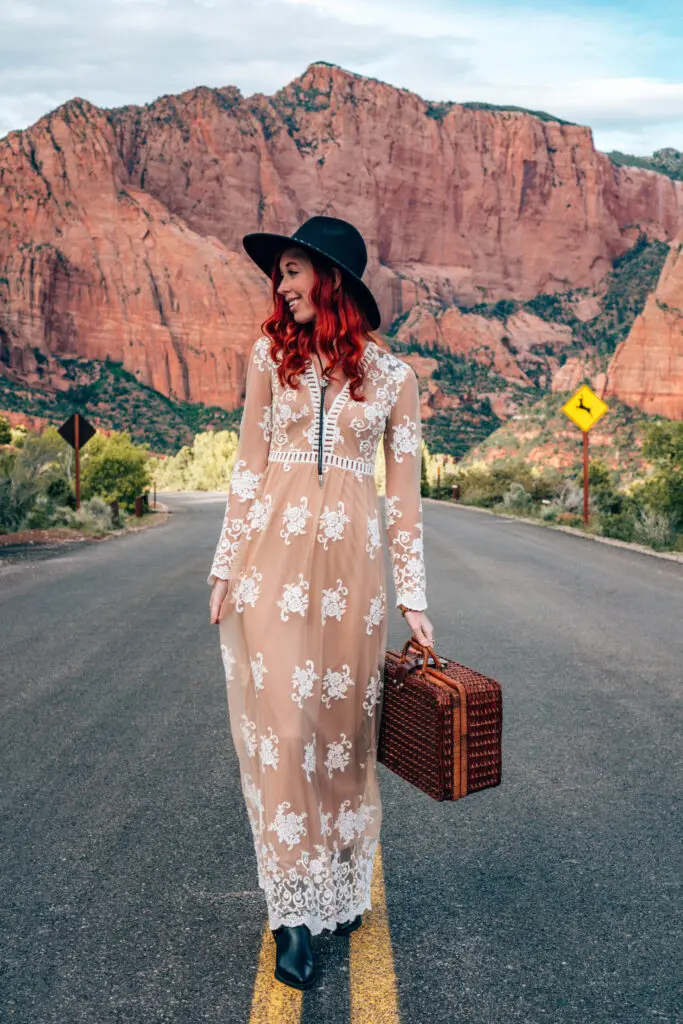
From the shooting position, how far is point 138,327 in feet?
389

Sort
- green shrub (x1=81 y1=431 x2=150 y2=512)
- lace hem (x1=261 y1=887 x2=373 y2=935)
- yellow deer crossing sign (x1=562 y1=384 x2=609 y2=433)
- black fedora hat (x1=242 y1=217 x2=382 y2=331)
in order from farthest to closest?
green shrub (x1=81 y1=431 x2=150 y2=512)
yellow deer crossing sign (x1=562 y1=384 x2=609 y2=433)
black fedora hat (x1=242 y1=217 x2=382 y2=331)
lace hem (x1=261 y1=887 x2=373 y2=935)

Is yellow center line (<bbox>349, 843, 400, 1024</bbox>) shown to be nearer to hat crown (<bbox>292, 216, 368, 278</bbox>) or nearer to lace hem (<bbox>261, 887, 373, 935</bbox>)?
lace hem (<bbox>261, 887, 373, 935</bbox>)

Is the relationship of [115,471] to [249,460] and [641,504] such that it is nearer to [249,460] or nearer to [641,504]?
[641,504]

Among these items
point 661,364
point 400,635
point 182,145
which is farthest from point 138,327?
point 400,635

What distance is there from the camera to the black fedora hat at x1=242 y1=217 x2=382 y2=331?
3008 millimetres

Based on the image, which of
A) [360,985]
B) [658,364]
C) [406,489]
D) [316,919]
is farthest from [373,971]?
[658,364]

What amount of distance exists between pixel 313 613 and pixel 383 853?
4.55ft

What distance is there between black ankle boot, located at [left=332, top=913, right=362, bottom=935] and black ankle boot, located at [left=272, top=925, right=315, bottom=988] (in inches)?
9.4

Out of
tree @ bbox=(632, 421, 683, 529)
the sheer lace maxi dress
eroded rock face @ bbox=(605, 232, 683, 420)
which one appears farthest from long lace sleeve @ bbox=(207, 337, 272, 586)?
eroded rock face @ bbox=(605, 232, 683, 420)

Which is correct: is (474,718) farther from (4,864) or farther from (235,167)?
(235,167)

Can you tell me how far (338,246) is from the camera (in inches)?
120

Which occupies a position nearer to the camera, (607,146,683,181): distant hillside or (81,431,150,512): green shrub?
(81,431,150,512): green shrub

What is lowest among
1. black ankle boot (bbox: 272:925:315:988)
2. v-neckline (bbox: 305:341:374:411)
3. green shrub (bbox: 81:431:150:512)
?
green shrub (bbox: 81:431:150:512)

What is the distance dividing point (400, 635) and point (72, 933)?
618 cm
